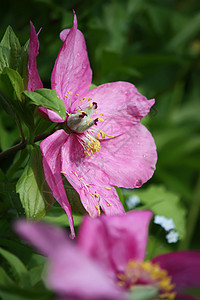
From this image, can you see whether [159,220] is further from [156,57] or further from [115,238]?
[156,57]

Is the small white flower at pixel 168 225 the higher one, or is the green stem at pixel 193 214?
the small white flower at pixel 168 225

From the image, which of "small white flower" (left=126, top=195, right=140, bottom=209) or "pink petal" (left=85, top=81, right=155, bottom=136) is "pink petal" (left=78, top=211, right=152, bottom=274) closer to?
"pink petal" (left=85, top=81, right=155, bottom=136)

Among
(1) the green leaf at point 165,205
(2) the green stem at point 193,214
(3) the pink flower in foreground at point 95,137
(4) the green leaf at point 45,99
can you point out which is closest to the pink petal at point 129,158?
(3) the pink flower in foreground at point 95,137

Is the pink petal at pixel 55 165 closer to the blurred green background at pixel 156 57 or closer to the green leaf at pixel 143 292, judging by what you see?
the green leaf at pixel 143 292

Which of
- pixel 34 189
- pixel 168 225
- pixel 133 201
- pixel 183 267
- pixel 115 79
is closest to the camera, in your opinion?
pixel 183 267

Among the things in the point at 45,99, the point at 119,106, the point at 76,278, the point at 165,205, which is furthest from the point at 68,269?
the point at 165,205

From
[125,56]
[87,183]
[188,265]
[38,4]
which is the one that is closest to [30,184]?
[87,183]

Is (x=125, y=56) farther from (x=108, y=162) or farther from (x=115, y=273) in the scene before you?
(x=115, y=273)
